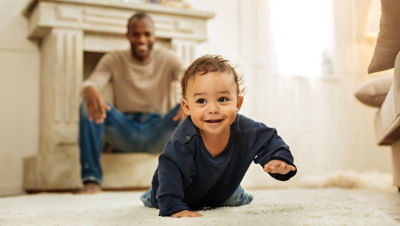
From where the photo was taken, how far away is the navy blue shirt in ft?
3.44

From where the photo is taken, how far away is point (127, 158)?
7.85 ft

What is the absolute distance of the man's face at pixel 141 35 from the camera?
2268 millimetres

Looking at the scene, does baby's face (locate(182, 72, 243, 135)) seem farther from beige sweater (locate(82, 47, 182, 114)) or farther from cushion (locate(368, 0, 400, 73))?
beige sweater (locate(82, 47, 182, 114))

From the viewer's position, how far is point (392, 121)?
143 cm

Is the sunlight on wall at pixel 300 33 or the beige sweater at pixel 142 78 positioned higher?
the sunlight on wall at pixel 300 33

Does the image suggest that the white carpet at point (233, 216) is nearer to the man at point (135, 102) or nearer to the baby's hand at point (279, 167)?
the baby's hand at point (279, 167)

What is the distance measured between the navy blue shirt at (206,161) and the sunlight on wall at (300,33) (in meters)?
2.09

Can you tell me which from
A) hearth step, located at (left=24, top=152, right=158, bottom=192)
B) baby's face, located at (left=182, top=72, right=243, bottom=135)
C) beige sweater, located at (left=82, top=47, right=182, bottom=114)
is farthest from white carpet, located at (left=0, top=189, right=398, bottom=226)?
beige sweater, located at (left=82, top=47, right=182, bottom=114)

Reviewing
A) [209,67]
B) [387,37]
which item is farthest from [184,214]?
[387,37]

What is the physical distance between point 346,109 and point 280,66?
0.63 m

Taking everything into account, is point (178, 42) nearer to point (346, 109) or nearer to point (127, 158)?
point (127, 158)

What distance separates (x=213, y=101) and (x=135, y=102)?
1.40 metres

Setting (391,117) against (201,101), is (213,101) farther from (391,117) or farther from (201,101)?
(391,117)

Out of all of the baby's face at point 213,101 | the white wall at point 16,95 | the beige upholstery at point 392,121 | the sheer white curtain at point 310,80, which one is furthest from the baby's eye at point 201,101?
the sheer white curtain at point 310,80
